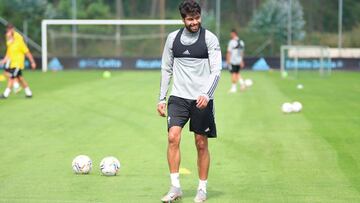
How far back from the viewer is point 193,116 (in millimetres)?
8602

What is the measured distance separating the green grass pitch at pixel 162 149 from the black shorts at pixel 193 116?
2.61ft

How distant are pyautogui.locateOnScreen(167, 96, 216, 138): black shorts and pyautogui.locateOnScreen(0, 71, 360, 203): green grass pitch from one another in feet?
2.61

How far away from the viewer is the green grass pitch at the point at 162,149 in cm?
916

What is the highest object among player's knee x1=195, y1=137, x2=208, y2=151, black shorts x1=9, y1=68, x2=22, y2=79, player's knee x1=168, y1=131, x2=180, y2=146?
player's knee x1=168, y1=131, x2=180, y2=146

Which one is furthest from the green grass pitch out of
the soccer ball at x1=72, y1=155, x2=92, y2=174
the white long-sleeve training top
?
the white long-sleeve training top

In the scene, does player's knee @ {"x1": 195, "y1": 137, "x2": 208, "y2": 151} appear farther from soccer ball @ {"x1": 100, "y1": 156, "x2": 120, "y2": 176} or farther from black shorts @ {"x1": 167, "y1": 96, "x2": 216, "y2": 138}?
soccer ball @ {"x1": 100, "y1": 156, "x2": 120, "y2": 176}

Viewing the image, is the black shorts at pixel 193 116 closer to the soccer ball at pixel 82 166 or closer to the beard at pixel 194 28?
the beard at pixel 194 28

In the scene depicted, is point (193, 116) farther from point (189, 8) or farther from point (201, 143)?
point (189, 8)

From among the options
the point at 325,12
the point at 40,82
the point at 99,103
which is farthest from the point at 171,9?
the point at 99,103

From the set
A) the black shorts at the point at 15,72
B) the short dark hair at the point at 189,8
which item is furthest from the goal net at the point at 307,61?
the short dark hair at the point at 189,8

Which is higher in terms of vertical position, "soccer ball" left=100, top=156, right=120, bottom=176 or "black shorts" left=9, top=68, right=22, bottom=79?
"soccer ball" left=100, top=156, right=120, bottom=176

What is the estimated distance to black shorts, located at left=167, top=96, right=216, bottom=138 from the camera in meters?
8.57

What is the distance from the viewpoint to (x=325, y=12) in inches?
2093

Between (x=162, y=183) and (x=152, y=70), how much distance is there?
33651 mm
